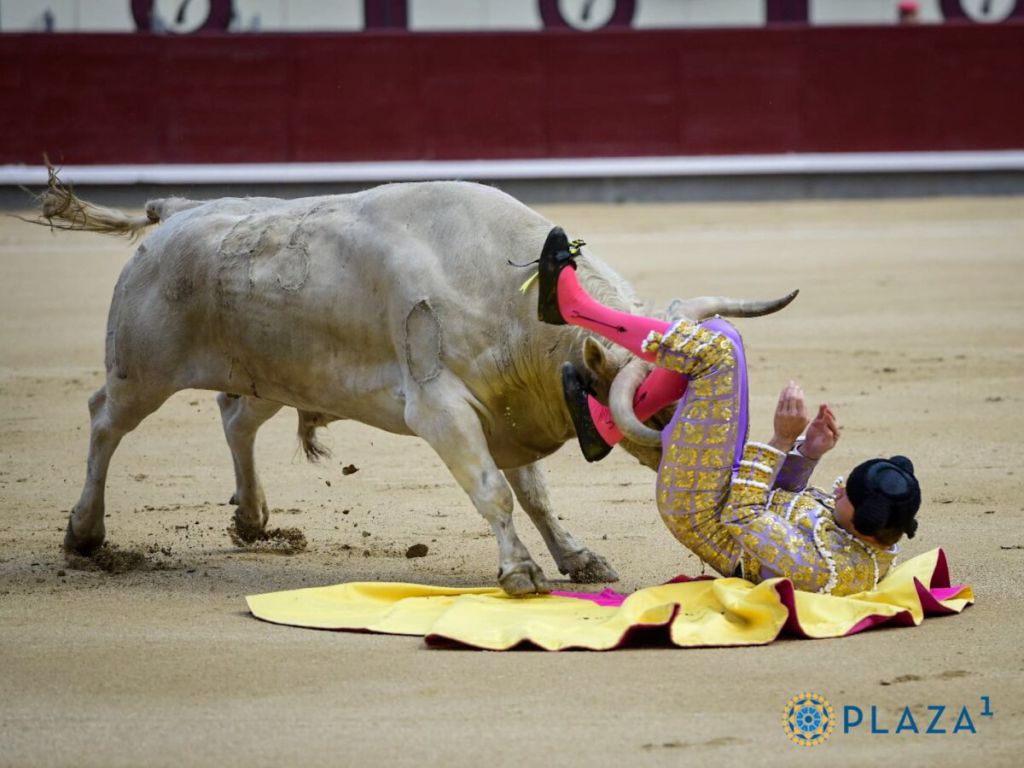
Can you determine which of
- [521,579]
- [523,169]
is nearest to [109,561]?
[521,579]

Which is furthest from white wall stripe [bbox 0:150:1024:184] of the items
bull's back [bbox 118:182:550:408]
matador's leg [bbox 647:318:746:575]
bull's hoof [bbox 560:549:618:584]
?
matador's leg [bbox 647:318:746:575]

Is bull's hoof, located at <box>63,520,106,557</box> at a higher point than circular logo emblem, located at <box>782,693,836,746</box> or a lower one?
lower

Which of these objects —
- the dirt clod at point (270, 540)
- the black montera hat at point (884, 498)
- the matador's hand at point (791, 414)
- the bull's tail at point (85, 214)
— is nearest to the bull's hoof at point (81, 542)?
the dirt clod at point (270, 540)

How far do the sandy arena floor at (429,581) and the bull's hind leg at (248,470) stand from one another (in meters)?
0.13

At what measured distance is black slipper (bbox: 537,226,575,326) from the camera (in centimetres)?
369

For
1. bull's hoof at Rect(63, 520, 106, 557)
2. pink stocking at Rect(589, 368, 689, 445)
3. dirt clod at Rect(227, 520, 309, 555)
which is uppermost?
pink stocking at Rect(589, 368, 689, 445)

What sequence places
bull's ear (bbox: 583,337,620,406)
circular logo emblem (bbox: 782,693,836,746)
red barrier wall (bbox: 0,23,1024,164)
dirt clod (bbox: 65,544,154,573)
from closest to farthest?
circular logo emblem (bbox: 782,693,836,746) < bull's ear (bbox: 583,337,620,406) < dirt clod (bbox: 65,544,154,573) < red barrier wall (bbox: 0,23,1024,164)

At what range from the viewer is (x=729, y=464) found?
3561 millimetres

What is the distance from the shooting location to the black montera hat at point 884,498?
3393mm

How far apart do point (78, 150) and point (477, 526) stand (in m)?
10.0

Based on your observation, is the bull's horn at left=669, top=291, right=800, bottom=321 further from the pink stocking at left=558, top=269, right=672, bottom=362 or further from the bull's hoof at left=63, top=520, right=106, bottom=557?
the bull's hoof at left=63, top=520, right=106, bottom=557

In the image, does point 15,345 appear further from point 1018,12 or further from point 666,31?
point 1018,12

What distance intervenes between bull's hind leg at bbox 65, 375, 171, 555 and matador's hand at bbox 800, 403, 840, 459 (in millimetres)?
1657

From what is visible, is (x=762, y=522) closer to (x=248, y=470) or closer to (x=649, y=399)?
(x=649, y=399)
